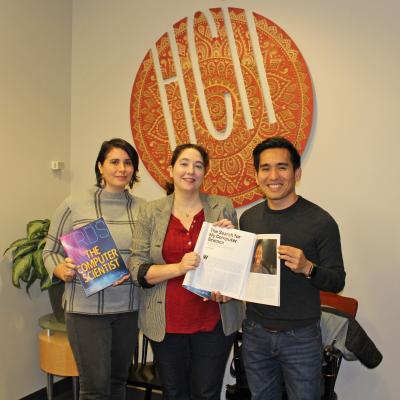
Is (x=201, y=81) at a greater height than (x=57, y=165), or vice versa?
(x=201, y=81)

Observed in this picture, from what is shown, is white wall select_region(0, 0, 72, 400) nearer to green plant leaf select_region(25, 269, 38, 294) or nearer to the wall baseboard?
the wall baseboard

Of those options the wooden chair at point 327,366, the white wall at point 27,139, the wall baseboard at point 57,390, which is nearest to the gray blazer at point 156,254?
the wooden chair at point 327,366

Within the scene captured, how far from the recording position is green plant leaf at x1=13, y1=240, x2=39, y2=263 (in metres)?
2.81

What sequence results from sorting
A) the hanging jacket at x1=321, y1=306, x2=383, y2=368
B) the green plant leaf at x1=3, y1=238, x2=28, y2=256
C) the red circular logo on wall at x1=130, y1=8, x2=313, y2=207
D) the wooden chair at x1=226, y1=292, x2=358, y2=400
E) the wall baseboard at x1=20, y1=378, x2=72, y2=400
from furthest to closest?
1. the wall baseboard at x1=20, y1=378, x2=72, y2=400
2. the green plant leaf at x1=3, y1=238, x2=28, y2=256
3. the red circular logo on wall at x1=130, y1=8, x2=313, y2=207
4. the hanging jacket at x1=321, y1=306, x2=383, y2=368
5. the wooden chair at x1=226, y1=292, x2=358, y2=400

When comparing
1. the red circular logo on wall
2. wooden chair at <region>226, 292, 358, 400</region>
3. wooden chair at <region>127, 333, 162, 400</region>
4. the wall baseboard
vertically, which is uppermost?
the red circular logo on wall

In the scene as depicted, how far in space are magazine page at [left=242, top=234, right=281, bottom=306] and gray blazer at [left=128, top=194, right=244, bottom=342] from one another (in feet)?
0.65

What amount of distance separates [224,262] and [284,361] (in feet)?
1.48

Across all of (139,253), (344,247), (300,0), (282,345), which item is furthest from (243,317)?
(300,0)

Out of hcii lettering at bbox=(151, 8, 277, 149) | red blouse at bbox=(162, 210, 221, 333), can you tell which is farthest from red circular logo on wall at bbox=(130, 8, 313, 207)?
red blouse at bbox=(162, 210, 221, 333)

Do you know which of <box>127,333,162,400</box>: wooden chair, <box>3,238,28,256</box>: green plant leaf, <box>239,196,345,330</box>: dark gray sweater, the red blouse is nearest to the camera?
<box>239,196,345,330</box>: dark gray sweater

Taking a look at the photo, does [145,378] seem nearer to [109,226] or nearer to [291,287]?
[109,226]

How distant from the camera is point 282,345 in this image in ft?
5.64

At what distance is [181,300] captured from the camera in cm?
187

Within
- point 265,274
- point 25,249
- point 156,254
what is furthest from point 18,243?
point 265,274
